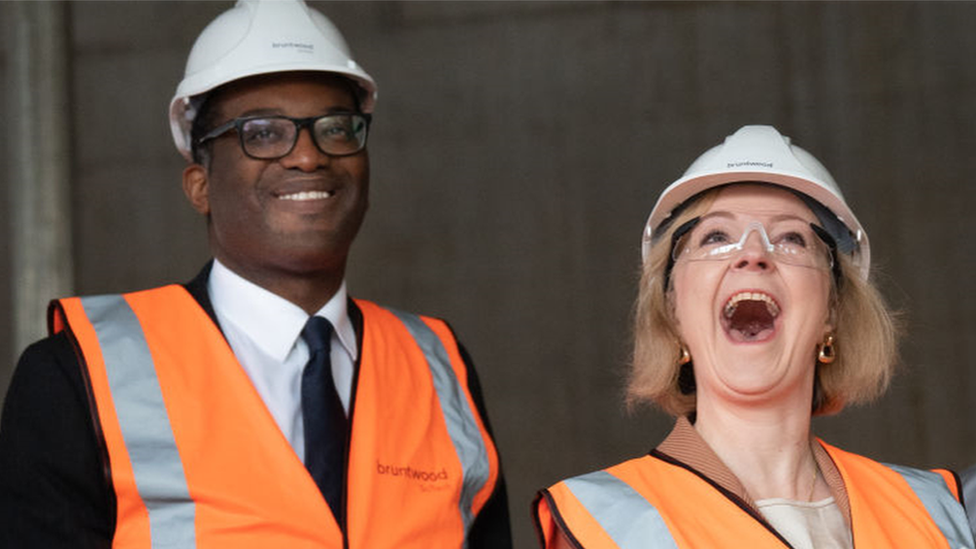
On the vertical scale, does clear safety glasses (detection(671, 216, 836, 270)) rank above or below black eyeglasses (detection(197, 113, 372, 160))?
below

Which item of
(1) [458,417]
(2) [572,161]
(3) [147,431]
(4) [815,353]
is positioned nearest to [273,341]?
(3) [147,431]

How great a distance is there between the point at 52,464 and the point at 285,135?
0.87m

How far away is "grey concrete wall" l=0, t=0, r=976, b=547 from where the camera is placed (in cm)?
591

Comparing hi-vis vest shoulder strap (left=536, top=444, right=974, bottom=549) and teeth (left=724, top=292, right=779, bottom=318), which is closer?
hi-vis vest shoulder strap (left=536, top=444, right=974, bottom=549)

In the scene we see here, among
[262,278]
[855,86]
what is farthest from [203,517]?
[855,86]

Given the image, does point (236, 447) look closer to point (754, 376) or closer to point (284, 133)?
point (284, 133)

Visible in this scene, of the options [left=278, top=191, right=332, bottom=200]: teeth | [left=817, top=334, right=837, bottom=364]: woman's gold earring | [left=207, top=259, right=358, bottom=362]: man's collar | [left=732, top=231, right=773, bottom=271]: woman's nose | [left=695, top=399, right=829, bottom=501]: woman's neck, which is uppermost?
[left=278, top=191, right=332, bottom=200]: teeth

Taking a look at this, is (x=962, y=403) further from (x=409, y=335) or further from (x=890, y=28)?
(x=409, y=335)

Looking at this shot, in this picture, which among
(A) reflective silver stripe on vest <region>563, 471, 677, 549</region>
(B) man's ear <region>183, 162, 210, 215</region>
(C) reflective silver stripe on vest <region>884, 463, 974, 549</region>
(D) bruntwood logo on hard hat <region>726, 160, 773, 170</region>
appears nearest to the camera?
(A) reflective silver stripe on vest <region>563, 471, 677, 549</region>

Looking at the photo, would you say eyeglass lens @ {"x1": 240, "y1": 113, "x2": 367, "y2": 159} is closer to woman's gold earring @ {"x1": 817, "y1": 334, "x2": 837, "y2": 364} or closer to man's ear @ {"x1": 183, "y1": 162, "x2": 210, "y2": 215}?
man's ear @ {"x1": 183, "y1": 162, "x2": 210, "y2": 215}

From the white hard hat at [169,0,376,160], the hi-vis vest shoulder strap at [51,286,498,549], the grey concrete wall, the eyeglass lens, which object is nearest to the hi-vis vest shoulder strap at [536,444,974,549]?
the hi-vis vest shoulder strap at [51,286,498,549]

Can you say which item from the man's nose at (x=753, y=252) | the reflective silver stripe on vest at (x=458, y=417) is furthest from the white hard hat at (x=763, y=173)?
the reflective silver stripe on vest at (x=458, y=417)

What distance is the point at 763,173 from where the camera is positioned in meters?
2.62

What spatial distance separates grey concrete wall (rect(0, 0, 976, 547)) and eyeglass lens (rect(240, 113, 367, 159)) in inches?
123
